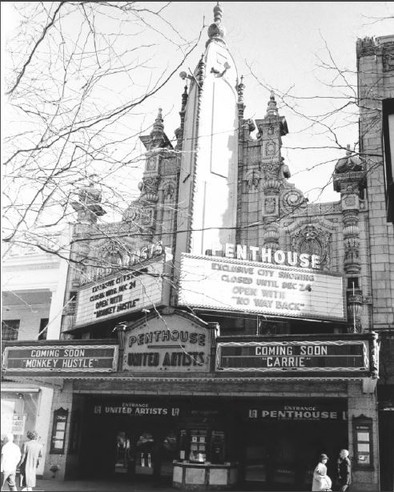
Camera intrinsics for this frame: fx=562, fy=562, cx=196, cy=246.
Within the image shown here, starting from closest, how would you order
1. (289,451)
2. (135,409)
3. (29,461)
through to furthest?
(29,461) → (289,451) → (135,409)

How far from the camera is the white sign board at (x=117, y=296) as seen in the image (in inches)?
754

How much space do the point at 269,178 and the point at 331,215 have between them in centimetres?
296

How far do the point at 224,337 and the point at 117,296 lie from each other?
186 inches

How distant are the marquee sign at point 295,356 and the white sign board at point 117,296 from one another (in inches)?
118

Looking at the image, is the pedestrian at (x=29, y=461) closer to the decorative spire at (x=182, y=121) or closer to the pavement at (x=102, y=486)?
the pavement at (x=102, y=486)

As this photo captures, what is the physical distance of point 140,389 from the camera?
839 inches

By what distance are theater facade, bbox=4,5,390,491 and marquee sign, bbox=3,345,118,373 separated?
1.9 inches

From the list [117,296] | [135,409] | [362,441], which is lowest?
[362,441]

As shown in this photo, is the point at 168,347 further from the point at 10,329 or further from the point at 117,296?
the point at 10,329

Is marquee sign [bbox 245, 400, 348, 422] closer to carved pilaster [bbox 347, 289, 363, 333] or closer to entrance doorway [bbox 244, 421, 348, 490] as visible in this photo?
entrance doorway [bbox 244, 421, 348, 490]

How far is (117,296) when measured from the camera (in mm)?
20547

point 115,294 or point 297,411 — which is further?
point 115,294

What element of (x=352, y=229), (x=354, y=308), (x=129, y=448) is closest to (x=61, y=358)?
(x=129, y=448)

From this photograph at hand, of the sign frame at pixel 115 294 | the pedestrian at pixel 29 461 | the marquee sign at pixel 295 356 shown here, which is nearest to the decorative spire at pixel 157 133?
the sign frame at pixel 115 294
